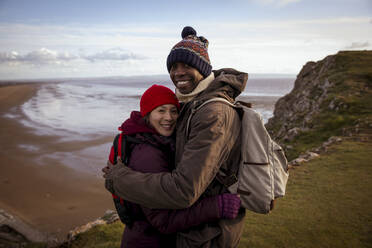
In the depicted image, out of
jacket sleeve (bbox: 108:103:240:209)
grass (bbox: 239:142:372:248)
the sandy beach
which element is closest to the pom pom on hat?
jacket sleeve (bbox: 108:103:240:209)

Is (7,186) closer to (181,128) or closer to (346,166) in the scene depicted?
(181,128)

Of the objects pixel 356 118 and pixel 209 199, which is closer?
pixel 209 199

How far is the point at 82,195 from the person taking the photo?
11375 mm

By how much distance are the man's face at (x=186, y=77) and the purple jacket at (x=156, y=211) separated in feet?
1.92

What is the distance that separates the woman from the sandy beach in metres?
6.65

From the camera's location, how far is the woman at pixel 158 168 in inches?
85.3

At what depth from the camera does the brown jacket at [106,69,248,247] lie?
1985mm

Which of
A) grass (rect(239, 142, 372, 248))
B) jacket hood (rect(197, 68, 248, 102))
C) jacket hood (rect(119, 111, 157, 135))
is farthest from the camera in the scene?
grass (rect(239, 142, 372, 248))

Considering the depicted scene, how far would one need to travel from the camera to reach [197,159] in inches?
77.9

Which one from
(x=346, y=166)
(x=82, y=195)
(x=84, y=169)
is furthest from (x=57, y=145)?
(x=346, y=166)

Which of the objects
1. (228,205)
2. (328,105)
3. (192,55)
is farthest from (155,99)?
(328,105)

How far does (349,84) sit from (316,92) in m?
2.42

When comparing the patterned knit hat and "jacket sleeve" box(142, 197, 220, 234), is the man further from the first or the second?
"jacket sleeve" box(142, 197, 220, 234)

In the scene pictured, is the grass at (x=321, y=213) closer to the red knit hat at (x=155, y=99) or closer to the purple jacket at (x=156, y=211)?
the purple jacket at (x=156, y=211)
